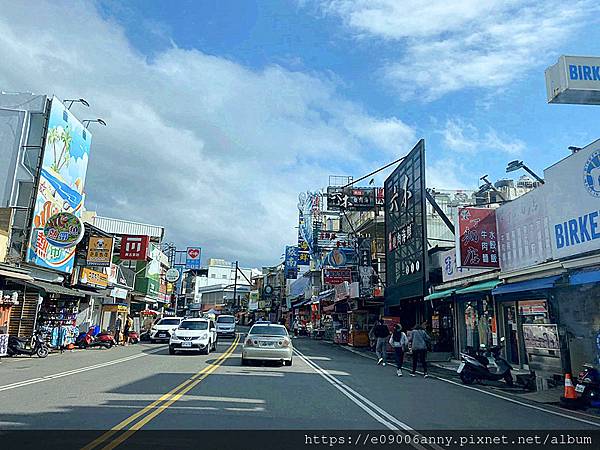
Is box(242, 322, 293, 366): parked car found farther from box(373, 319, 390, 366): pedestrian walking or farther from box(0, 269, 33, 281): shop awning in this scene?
box(0, 269, 33, 281): shop awning

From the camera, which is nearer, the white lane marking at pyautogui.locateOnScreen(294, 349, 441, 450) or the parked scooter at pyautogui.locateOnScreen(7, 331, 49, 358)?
the white lane marking at pyautogui.locateOnScreen(294, 349, 441, 450)

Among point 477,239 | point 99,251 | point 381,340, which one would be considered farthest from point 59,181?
point 477,239

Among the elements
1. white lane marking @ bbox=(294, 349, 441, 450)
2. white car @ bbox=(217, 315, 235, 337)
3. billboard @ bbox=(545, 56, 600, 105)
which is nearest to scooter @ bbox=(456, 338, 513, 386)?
white lane marking @ bbox=(294, 349, 441, 450)

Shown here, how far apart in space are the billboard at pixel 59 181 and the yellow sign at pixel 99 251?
929mm

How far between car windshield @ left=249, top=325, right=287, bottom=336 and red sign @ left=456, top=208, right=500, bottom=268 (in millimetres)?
7076

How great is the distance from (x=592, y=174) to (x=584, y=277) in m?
2.79

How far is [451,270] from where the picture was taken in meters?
22.3

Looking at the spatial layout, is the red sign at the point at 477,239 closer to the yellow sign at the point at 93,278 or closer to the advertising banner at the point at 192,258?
the yellow sign at the point at 93,278

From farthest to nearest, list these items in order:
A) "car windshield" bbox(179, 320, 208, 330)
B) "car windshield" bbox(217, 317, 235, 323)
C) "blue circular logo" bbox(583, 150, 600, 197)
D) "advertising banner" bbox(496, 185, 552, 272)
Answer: "car windshield" bbox(217, 317, 235, 323) < "car windshield" bbox(179, 320, 208, 330) < "advertising banner" bbox(496, 185, 552, 272) < "blue circular logo" bbox(583, 150, 600, 197)

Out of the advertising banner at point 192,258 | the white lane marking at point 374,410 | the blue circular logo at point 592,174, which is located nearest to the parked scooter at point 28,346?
the white lane marking at point 374,410

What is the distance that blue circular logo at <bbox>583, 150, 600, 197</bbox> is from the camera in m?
12.5

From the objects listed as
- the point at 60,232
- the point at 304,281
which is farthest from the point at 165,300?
the point at 60,232

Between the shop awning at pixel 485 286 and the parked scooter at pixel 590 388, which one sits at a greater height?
the shop awning at pixel 485 286

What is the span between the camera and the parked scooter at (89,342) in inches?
1072
